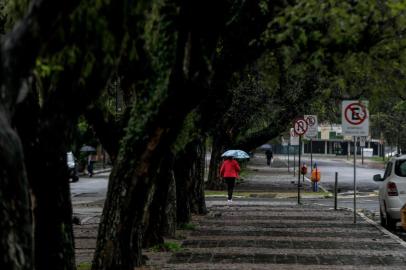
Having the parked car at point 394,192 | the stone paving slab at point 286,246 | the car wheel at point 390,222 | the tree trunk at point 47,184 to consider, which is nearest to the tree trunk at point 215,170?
the stone paving slab at point 286,246

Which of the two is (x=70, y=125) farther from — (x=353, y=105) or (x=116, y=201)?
(x=353, y=105)

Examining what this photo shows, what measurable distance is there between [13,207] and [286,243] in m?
10.3

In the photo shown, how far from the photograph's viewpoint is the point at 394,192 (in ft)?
64.6

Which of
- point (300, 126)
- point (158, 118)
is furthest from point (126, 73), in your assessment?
point (300, 126)

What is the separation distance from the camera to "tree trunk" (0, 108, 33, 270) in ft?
21.1

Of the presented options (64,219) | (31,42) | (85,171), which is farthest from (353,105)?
(85,171)

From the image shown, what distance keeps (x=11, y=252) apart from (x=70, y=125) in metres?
2.61

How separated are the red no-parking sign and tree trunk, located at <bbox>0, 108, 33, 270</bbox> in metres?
15.7

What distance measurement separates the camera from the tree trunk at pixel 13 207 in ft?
21.1

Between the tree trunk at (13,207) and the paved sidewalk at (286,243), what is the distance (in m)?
6.46

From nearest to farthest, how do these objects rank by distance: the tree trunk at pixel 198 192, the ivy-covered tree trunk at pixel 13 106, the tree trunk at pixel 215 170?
the ivy-covered tree trunk at pixel 13 106
the tree trunk at pixel 198 192
the tree trunk at pixel 215 170

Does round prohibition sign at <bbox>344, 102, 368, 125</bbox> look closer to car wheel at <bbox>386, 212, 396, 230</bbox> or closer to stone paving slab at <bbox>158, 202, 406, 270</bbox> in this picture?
stone paving slab at <bbox>158, 202, 406, 270</bbox>

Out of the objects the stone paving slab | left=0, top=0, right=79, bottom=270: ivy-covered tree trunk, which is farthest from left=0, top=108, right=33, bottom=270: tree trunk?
the stone paving slab

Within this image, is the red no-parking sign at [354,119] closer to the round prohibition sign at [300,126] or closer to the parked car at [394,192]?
the parked car at [394,192]
